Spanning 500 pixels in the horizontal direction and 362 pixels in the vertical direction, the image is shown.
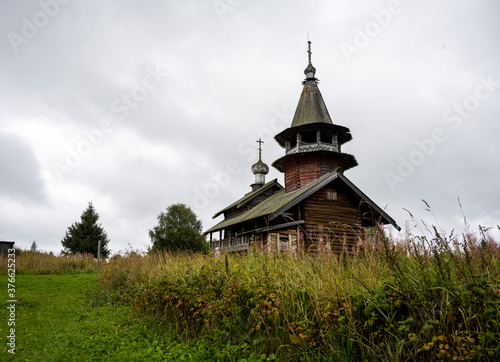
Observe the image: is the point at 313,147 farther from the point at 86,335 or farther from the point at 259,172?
the point at 86,335

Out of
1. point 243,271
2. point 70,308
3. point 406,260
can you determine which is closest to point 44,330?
point 70,308

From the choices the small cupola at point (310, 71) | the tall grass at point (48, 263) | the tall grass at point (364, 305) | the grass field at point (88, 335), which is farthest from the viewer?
the small cupola at point (310, 71)

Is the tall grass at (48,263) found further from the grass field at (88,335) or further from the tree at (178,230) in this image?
the tree at (178,230)

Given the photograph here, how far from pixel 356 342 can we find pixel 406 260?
3.98ft

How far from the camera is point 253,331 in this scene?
4730 millimetres

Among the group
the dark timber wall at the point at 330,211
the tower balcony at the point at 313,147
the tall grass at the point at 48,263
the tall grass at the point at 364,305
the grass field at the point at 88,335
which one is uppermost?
the tower balcony at the point at 313,147

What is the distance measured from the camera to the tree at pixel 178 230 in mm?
39750

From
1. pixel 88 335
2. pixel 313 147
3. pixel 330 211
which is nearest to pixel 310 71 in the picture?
pixel 313 147

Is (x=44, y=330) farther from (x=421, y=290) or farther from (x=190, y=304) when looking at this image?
(x=421, y=290)

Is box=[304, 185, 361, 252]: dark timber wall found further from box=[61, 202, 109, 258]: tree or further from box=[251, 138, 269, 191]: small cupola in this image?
box=[61, 202, 109, 258]: tree

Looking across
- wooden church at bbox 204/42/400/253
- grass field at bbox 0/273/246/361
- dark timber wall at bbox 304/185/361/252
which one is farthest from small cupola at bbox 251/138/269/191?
grass field at bbox 0/273/246/361

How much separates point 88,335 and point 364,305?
16.9ft

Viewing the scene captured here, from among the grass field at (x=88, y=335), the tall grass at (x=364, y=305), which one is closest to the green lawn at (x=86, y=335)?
the grass field at (x=88, y=335)

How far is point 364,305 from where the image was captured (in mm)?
3838
